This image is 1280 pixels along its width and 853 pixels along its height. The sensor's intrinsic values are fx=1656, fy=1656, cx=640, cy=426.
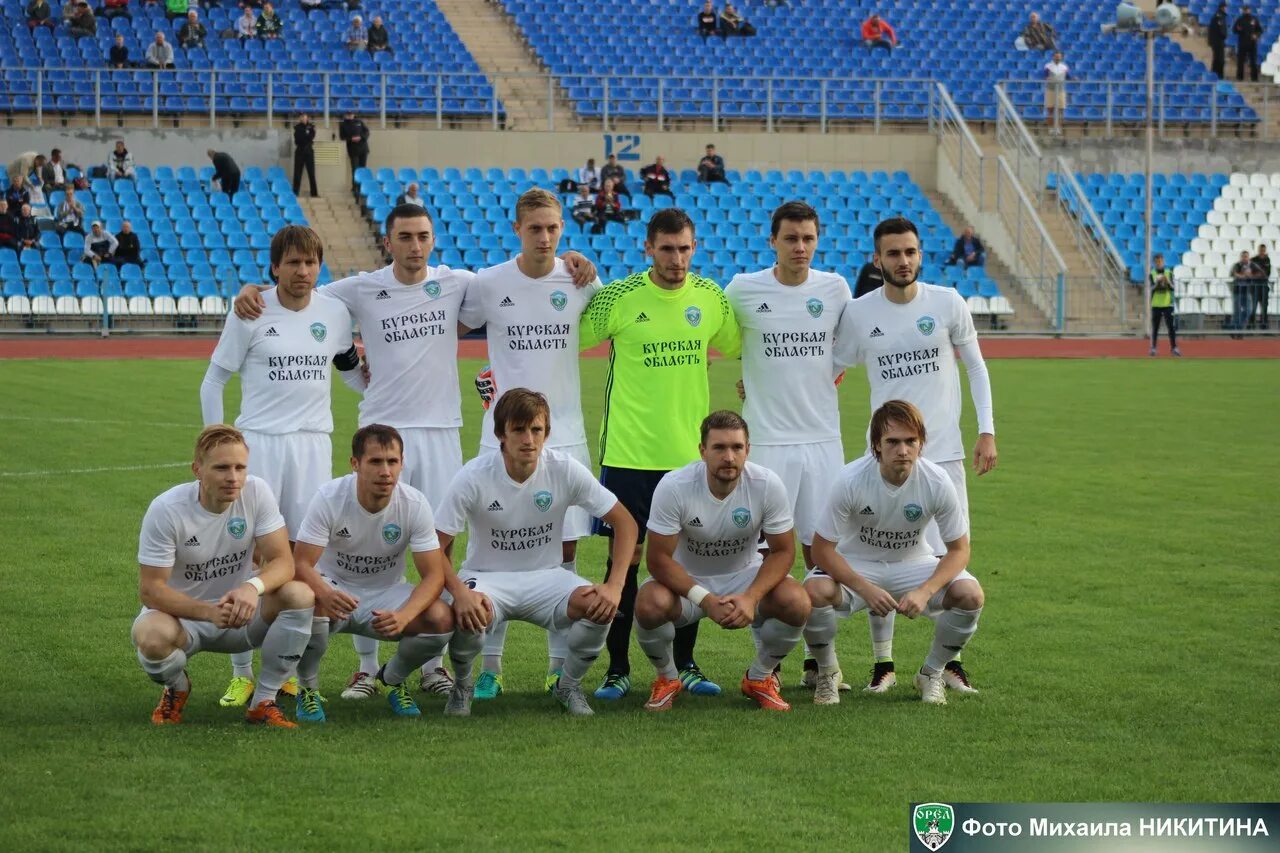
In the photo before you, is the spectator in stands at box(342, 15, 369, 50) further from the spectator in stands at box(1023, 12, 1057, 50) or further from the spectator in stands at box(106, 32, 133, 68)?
the spectator in stands at box(1023, 12, 1057, 50)

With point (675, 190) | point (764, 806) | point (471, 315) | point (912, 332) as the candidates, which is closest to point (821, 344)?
point (912, 332)

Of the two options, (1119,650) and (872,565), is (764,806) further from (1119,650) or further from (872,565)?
(1119,650)

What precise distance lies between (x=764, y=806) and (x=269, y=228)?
25341 mm

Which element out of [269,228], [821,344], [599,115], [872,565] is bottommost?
[872,565]

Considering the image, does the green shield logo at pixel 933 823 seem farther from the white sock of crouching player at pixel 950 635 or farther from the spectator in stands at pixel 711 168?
the spectator in stands at pixel 711 168

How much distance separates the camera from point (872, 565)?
7.18 metres

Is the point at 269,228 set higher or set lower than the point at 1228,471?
higher

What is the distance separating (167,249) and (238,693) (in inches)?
885

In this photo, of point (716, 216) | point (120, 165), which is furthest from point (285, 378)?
point (716, 216)

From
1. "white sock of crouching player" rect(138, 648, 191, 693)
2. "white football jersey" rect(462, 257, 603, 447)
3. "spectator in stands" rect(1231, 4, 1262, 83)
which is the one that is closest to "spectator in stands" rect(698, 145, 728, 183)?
"spectator in stands" rect(1231, 4, 1262, 83)

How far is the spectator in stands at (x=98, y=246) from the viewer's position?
1072 inches

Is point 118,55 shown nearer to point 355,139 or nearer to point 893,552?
point 355,139

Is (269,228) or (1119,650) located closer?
(1119,650)

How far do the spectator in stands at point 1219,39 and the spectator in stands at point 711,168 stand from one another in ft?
44.9
